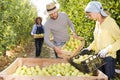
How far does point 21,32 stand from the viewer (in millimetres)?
20703

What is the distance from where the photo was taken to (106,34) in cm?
600

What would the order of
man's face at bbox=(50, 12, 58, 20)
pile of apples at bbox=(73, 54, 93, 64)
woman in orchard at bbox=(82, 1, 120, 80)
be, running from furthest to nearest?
man's face at bbox=(50, 12, 58, 20)
pile of apples at bbox=(73, 54, 93, 64)
woman in orchard at bbox=(82, 1, 120, 80)

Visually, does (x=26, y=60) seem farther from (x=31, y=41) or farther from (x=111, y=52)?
(x=31, y=41)

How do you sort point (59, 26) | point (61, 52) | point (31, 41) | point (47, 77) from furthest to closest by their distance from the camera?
1. point (31, 41)
2. point (59, 26)
3. point (61, 52)
4. point (47, 77)

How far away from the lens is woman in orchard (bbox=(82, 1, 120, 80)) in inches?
229

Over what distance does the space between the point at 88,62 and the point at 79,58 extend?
0.70 metres

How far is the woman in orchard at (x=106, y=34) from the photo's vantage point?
5.83m

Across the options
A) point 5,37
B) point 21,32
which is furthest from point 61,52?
point 21,32

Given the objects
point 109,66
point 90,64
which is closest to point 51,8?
point 109,66

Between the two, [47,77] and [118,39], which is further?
[118,39]

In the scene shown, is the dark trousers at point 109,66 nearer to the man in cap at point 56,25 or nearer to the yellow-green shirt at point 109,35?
the yellow-green shirt at point 109,35

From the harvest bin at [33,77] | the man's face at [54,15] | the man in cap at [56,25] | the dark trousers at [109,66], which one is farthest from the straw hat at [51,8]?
the dark trousers at [109,66]

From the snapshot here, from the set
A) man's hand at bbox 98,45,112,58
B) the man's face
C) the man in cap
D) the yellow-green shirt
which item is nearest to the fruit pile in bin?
man's hand at bbox 98,45,112,58

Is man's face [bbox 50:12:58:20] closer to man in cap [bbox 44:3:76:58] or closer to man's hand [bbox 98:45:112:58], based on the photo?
man in cap [bbox 44:3:76:58]
